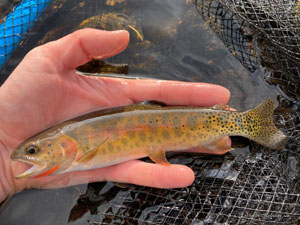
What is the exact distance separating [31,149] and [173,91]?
177 centimetres

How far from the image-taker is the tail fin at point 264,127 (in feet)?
11.3

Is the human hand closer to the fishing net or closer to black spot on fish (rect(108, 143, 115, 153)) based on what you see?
black spot on fish (rect(108, 143, 115, 153))

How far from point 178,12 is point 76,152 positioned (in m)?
2.81

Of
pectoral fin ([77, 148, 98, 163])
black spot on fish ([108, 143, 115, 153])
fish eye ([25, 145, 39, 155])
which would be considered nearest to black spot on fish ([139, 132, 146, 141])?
black spot on fish ([108, 143, 115, 153])

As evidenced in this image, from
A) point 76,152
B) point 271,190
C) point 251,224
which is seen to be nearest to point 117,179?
point 76,152

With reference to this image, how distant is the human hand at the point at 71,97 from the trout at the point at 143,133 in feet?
0.65

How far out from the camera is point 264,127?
11.4 feet

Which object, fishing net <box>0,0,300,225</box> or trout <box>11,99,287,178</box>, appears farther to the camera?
fishing net <box>0,0,300,225</box>

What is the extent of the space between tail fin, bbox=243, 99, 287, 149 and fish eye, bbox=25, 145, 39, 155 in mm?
2330

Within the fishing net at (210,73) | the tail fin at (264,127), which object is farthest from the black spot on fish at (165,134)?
the tail fin at (264,127)

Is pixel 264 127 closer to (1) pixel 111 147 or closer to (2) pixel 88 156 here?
(1) pixel 111 147

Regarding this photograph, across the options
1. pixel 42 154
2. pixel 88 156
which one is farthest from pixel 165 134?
pixel 42 154

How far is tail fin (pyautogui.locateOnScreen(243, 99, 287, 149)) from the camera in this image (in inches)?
136

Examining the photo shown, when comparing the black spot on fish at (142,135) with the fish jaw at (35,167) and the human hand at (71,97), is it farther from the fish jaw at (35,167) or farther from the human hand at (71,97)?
the fish jaw at (35,167)
